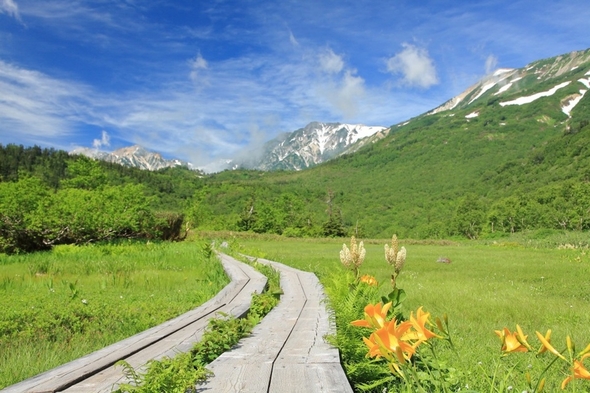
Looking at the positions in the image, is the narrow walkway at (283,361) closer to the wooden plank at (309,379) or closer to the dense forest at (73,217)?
the wooden plank at (309,379)

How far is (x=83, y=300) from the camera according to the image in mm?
6066

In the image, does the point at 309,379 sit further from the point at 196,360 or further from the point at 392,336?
the point at 392,336

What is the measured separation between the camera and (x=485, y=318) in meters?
6.00

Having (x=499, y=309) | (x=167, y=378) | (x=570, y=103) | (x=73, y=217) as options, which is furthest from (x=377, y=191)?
(x=167, y=378)

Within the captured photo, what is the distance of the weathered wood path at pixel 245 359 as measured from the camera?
7.16ft

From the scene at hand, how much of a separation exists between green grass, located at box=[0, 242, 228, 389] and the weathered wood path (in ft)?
3.39

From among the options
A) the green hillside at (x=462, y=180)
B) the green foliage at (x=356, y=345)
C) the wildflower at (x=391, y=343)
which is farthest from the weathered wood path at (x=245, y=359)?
the green hillside at (x=462, y=180)

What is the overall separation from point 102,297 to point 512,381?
5938mm

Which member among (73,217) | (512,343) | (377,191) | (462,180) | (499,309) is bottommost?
(499,309)

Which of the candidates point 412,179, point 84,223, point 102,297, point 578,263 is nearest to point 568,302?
point 102,297

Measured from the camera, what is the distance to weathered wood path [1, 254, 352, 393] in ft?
7.16

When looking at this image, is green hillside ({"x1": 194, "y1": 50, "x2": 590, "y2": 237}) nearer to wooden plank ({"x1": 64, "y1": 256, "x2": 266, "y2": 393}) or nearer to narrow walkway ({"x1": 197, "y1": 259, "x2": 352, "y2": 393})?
wooden plank ({"x1": 64, "y1": 256, "x2": 266, "y2": 393})

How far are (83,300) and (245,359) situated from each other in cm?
432

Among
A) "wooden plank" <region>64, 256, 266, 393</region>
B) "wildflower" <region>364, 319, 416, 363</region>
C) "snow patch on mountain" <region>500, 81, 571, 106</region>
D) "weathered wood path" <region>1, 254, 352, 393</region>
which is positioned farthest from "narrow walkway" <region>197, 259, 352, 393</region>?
"snow patch on mountain" <region>500, 81, 571, 106</region>
